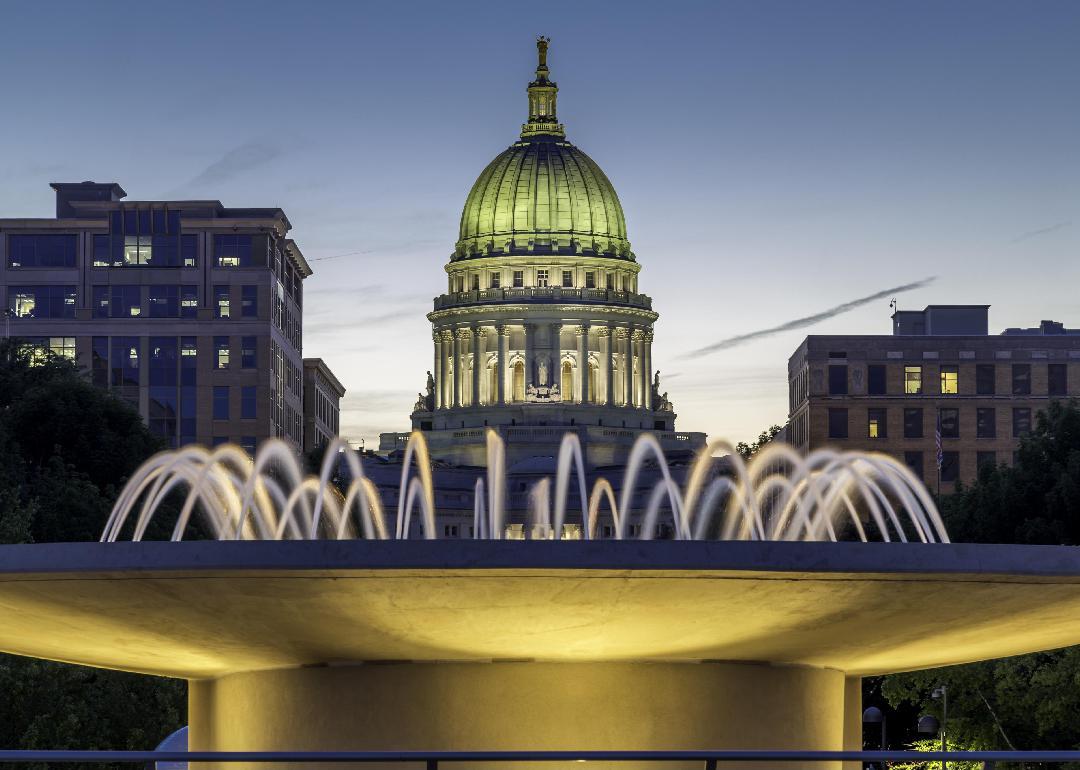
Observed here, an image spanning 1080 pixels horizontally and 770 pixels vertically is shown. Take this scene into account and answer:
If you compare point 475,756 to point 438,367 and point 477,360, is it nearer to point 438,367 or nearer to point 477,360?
point 477,360

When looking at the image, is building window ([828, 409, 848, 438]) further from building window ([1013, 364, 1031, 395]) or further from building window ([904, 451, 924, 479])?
building window ([1013, 364, 1031, 395])

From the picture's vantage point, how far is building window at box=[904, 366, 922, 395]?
417 feet

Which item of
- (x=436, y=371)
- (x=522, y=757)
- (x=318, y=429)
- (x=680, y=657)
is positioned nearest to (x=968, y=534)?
(x=680, y=657)

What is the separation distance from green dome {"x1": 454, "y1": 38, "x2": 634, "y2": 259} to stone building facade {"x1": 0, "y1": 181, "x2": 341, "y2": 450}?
64485mm

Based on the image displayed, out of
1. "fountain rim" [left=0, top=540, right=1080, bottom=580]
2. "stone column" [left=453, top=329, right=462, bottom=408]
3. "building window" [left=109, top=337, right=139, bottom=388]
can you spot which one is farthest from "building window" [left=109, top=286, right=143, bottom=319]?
"fountain rim" [left=0, top=540, right=1080, bottom=580]

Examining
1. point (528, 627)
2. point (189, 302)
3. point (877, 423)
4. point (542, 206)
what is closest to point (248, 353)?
point (189, 302)

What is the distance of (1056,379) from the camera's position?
126125 mm

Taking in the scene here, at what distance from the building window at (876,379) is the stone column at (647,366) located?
58.9 m

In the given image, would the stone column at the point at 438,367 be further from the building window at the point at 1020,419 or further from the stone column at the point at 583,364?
the building window at the point at 1020,419

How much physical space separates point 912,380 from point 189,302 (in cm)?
3963

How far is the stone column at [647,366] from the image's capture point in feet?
610

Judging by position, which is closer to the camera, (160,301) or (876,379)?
(160,301)

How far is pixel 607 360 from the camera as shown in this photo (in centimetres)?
18525

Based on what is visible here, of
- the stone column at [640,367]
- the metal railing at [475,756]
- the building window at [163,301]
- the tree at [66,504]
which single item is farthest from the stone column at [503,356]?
the metal railing at [475,756]
